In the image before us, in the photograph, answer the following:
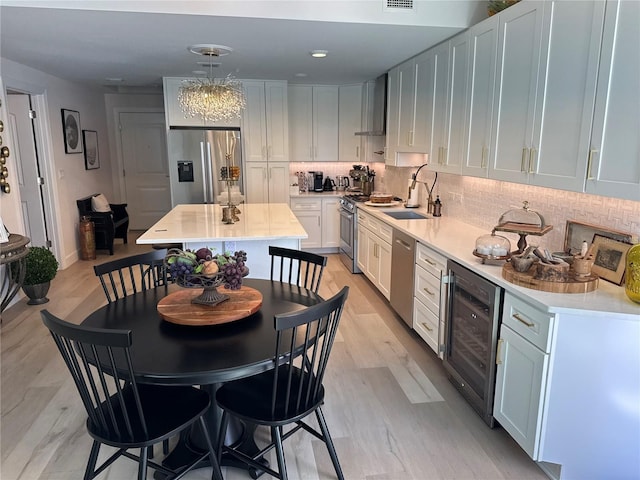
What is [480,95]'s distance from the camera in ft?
10.0

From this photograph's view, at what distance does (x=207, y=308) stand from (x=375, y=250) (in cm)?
270

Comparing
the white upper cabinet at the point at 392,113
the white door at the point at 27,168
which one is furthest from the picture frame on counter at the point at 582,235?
the white door at the point at 27,168

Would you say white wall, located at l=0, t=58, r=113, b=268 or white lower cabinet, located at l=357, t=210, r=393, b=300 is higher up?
white wall, located at l=0, t=58, r=113, b=268

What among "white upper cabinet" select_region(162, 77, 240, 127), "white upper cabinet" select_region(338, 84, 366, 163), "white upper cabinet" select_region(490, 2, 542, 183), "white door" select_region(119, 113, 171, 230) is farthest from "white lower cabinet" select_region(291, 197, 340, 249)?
"white upper cabinet" select_region(490, 2, 542, 183)

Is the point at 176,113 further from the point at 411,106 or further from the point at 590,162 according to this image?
the point at 590,162

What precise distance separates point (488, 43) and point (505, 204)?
3.63 ft

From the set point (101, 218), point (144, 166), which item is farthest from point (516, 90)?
point (144, 166)

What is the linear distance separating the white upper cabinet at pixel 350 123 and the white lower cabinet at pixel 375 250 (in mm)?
1538

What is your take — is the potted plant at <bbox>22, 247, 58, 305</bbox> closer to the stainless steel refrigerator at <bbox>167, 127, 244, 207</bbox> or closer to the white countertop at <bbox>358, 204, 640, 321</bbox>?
the stainless steel refrigerator at <bbox>167, 127, 244, 207</bbox>

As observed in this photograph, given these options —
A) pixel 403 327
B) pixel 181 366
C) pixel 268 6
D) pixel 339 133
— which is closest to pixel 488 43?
pixel 268 6

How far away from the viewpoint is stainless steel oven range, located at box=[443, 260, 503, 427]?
2361mm

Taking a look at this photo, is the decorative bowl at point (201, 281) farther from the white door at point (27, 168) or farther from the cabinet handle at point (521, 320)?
the white door at point (27, 168)

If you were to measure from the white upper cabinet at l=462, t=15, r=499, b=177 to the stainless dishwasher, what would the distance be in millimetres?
726

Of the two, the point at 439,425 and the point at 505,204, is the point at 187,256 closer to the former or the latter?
the point at 439,425
